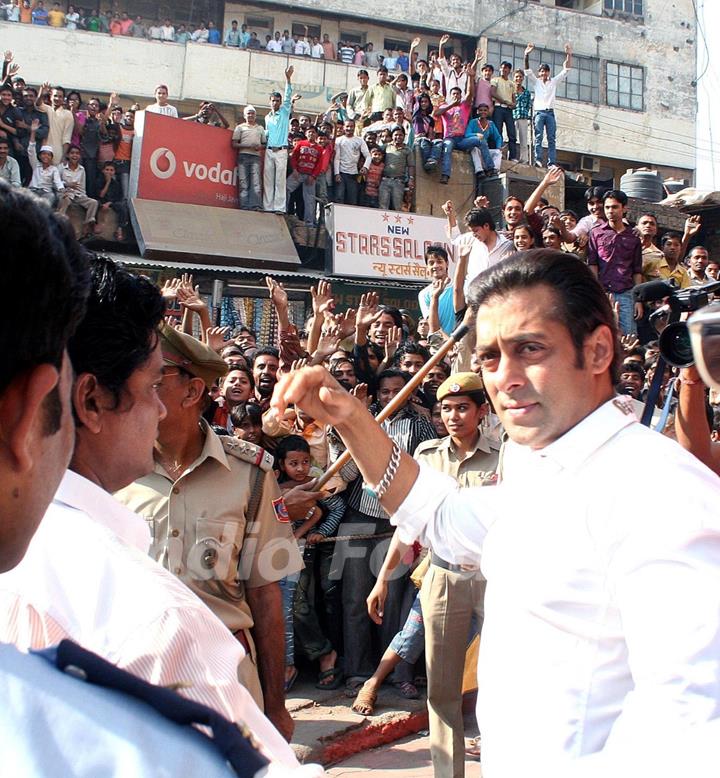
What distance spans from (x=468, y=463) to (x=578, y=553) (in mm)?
3018

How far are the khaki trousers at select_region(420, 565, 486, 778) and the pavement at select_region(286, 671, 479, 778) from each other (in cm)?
55

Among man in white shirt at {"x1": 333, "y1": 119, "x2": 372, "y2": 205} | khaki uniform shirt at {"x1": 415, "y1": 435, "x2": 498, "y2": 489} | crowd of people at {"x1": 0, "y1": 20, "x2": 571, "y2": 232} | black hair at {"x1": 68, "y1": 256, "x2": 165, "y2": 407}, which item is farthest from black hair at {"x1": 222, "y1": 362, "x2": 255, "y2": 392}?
man in white shirt at {"x1": 333, "y1": 119, "x2": 372, "y2": 205}

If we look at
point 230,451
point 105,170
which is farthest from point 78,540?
point 105,170

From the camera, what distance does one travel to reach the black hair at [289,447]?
519cm

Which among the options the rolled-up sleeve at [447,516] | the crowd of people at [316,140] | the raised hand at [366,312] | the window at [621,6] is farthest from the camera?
the window at [621,6]

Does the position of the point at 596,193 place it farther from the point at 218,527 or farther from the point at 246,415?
the point at 218,527

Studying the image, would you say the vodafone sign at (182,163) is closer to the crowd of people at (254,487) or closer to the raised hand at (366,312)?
the crowd of people at (254,487)

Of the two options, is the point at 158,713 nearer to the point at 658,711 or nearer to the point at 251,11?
the point at 658,711

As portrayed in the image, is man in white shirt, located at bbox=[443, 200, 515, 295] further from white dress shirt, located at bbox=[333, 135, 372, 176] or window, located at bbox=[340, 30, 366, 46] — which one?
window, located at bbox=[340, 30, 366, 46]

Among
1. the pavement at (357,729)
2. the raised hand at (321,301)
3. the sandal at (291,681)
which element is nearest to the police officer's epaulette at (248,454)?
the pavement at (357,729)

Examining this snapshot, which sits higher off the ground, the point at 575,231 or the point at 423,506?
the point at 575,231

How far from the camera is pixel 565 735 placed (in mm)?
1502

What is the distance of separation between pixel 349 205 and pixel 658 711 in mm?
12624

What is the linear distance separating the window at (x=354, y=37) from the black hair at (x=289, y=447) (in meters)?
25.4
